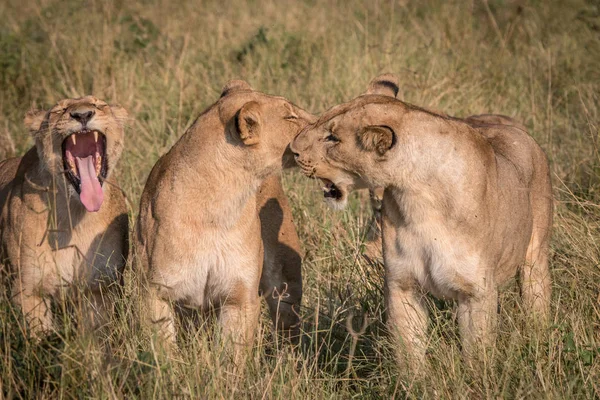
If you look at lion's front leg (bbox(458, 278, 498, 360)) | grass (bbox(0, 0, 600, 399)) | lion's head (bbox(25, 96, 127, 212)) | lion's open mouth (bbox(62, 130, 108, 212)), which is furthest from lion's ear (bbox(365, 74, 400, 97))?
lion's open mouth (bbox(62, 130, 108, 212))

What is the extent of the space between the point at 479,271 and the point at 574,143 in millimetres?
3102

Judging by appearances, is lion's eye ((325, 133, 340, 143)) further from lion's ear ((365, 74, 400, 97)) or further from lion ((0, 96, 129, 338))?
lion ((0, 96, 129, 338))

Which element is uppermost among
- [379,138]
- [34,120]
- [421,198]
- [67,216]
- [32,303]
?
[379,138]

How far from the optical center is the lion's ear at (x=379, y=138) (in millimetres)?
4168

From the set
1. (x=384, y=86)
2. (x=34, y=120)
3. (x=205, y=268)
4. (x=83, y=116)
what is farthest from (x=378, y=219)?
(x=34, y=120)

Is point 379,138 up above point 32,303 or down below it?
above

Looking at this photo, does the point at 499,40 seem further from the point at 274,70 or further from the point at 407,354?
the point at 407,354

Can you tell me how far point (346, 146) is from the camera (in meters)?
4.31

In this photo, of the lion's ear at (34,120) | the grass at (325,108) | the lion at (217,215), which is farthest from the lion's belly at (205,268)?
the lion's ear at (34,120)

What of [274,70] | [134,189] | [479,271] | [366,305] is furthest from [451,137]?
Answer: [274,70]

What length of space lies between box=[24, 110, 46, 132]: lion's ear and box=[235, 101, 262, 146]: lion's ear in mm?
1266

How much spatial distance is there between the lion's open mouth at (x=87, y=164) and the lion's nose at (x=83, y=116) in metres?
0.06

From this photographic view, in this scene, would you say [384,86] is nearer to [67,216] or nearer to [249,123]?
[249,123]

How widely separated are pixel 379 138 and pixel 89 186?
152 centimetres
